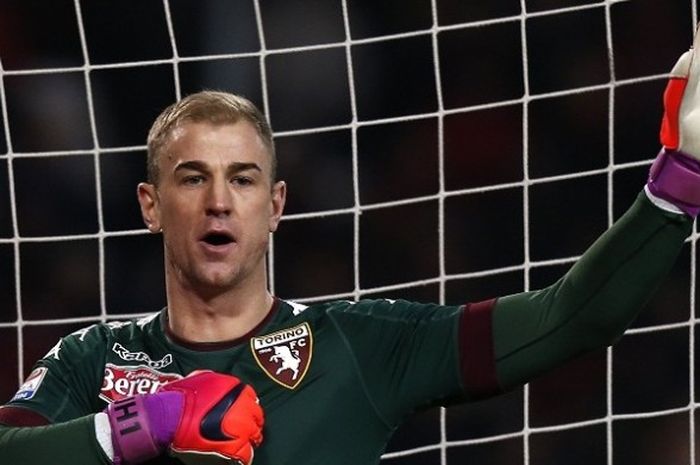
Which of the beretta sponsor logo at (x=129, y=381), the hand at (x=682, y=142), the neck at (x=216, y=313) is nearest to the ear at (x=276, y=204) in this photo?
the neck at (x=216, y=313)

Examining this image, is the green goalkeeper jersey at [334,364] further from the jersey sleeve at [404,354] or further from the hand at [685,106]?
the hand at [685,106]

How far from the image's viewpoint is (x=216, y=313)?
2.48 metres

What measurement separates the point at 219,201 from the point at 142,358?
1.07 ft

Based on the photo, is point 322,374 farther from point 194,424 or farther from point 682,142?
point 682,142

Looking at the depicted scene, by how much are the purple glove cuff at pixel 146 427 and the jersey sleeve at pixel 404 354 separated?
0.36m

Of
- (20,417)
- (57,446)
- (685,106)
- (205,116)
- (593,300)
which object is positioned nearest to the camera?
(685,106)

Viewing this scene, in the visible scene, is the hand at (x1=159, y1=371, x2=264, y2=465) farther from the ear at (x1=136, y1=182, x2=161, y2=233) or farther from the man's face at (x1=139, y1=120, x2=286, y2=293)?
the ear at (x1=136, y1=182, x2=161, y2=233)

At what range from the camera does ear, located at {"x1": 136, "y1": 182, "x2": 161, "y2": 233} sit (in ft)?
8.32

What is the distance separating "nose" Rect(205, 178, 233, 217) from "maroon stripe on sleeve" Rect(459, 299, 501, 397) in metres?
0.44

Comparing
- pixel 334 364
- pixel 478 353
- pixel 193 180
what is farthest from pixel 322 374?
pixel 193 180

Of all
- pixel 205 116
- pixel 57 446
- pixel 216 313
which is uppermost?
pixel 205 116

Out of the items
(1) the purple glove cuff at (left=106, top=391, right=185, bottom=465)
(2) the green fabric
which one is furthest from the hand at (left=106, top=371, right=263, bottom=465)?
(2) the green fabric

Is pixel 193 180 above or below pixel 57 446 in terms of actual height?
above

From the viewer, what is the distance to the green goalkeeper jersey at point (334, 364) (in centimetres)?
223
